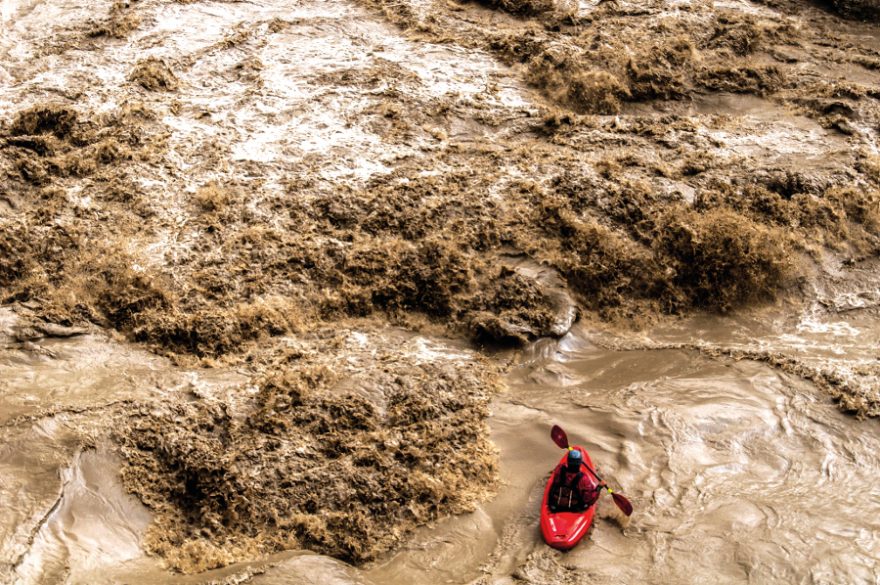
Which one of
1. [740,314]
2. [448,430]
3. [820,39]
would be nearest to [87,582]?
[448,430]

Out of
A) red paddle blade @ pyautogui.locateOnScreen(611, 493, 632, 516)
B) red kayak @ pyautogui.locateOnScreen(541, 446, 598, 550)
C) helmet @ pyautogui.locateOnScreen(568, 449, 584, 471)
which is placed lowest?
red kayak @ pyautogui.locateOnScreen(541, 446, 598, 550)

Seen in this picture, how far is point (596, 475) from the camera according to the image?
7.58m

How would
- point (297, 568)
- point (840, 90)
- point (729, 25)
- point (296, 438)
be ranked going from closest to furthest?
point (297, 568), point (296, 438), point (840, 90), point (729, 25)

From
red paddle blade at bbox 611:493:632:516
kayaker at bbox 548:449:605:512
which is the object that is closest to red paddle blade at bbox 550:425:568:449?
kayaker at bbox 548:449:605:512

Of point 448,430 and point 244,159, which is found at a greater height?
point 244,159

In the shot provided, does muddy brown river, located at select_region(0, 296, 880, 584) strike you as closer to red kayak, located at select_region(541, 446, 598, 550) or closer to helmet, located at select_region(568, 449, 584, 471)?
red kayak, located at select_region(541, 446, 598, 550)

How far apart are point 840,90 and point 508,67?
17.6 feet

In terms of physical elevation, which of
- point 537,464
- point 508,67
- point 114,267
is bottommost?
point 537,464

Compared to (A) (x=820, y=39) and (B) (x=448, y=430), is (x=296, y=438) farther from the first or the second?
(A) (x=820, y=39)

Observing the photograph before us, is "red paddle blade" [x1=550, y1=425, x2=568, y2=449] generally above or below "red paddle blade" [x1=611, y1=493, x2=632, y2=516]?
above

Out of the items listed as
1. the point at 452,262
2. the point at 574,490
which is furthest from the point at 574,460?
the point at 452,262

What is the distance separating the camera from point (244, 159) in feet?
35.7

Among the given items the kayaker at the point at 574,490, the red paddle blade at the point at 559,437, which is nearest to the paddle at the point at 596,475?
the red paddle blade at the point at 559,437

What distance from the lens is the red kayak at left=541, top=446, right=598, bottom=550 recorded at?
6.96 metres
